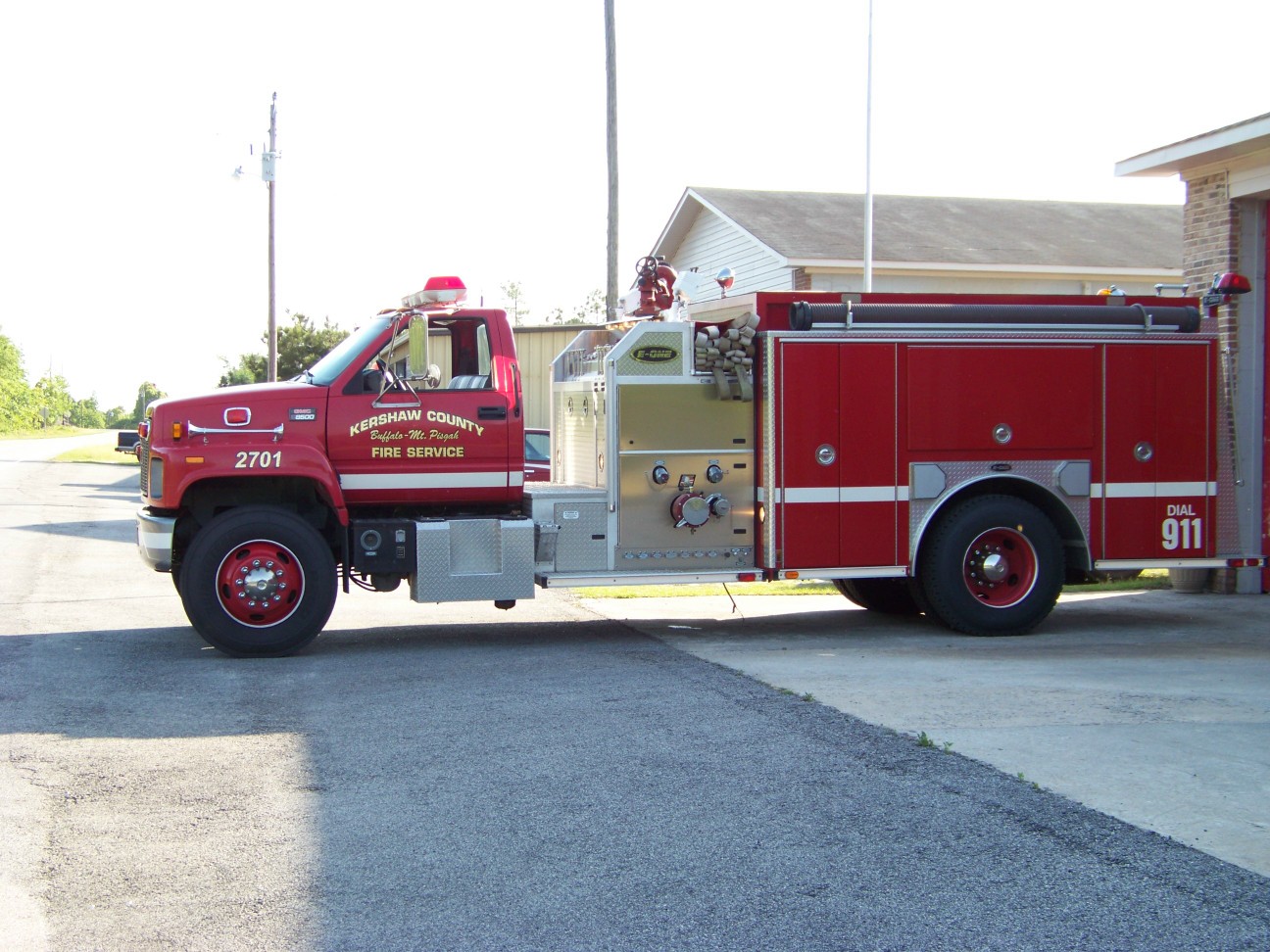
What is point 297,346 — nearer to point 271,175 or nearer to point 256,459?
point 271,175

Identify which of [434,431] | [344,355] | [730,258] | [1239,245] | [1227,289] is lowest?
[434,431]

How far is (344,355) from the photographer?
10297mm

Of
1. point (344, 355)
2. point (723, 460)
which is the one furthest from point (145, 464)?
point (723, 460)

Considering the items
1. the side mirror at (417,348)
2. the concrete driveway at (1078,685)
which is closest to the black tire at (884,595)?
the concrete driveway at (1078,685)

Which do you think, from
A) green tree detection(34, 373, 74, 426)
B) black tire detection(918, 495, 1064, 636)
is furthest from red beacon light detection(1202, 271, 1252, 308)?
green tree detection(34, 373, 74, 426)

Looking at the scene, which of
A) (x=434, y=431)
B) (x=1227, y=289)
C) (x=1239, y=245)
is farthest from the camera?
(x=1239, y=245)

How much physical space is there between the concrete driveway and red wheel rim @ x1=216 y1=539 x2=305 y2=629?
2972 mm

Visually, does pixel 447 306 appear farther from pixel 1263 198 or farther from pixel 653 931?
pixel 1263 198

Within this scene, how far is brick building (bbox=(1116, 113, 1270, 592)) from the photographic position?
13.1 meters

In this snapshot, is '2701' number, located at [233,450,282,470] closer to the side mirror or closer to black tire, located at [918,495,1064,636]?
the side mirror

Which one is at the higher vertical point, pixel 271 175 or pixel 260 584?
pixel 271 175

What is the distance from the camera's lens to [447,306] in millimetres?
10477

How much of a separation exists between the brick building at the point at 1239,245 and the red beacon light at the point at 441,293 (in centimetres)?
746

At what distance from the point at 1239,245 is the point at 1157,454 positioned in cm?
360
